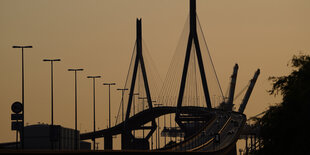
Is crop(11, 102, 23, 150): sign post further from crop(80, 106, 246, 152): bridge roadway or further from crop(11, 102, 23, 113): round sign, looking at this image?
crop(80, 106, 246, 152): bridge roadway

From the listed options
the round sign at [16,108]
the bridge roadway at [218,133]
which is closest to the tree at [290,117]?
the round sign at [16,108]

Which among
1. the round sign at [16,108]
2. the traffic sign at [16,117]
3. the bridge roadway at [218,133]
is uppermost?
the round sign at [16,108]

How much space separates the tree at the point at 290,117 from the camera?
60.2m

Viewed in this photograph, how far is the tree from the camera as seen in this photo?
60188 millimetres

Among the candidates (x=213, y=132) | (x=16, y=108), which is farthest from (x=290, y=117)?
(x=213, y=132)

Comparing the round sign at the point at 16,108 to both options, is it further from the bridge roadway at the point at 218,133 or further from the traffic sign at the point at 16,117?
the bridge roadway at the point at 218,133

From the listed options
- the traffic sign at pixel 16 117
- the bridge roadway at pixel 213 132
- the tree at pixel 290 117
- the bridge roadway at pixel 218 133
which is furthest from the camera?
the bridge roadway at pixel 213 132

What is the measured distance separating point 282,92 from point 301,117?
4.99 meters

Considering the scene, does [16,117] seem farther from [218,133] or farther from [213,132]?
[213,132]

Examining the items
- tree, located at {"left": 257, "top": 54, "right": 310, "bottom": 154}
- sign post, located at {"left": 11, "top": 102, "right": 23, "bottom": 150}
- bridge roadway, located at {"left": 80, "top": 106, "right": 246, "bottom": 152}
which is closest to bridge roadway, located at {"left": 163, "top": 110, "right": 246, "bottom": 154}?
bridge roadway, located at {"left": 80, "top": 106, "right": 246, "bottom": 152}

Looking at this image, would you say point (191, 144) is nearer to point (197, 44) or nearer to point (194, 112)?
point (197, 44)

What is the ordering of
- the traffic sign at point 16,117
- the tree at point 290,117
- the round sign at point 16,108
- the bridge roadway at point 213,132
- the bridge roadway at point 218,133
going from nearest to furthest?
the tree at point 290,117 < the round sign at point 16,108 < the traffic sign at point 16,117 < the bridge roadway at point 218,133 < the bridge roadway at point 213,132

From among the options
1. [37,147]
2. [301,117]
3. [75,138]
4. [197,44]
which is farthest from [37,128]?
[197,44]

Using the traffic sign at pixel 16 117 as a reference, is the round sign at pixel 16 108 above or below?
above
